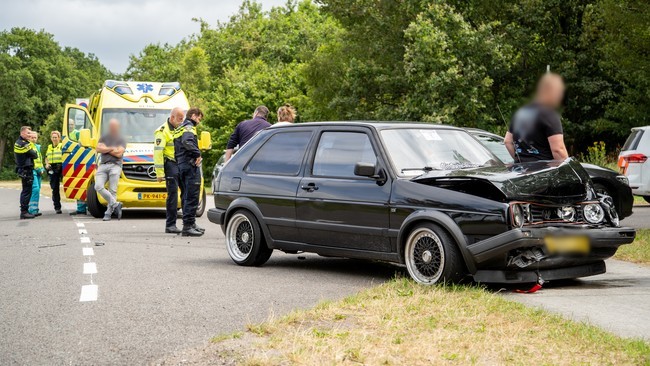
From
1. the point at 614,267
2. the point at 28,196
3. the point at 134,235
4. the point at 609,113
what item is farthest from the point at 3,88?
the point at 614,267

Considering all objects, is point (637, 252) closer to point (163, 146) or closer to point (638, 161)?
point (163, 146)

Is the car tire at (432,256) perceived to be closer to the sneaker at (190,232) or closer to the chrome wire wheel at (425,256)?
the chrome wire wheel at (425,256)

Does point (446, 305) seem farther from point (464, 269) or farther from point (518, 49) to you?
point (518, 49)

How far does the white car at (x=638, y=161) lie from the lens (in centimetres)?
1942

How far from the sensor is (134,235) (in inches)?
586

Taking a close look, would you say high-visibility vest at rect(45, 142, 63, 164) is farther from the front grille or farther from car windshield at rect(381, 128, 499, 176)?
car windshield at rect(381, 128, 499, 176)

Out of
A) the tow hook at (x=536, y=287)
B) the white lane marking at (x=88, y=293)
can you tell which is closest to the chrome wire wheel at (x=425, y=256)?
the tow hook at (x=536, y=287)

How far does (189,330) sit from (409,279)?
2.77 m

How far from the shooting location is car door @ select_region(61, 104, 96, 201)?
20.5 m

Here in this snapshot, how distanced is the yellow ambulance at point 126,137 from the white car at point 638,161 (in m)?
8.71

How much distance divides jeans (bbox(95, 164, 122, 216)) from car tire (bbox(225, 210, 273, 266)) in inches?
331

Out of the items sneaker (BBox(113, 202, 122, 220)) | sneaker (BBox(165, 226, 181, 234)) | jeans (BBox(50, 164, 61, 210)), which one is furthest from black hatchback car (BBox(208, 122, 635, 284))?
jeans (BBox(50, 164, 61, 210))

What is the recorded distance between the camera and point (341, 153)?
31.2ft

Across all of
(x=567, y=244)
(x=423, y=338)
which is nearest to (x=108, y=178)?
(x=567, y=244)
